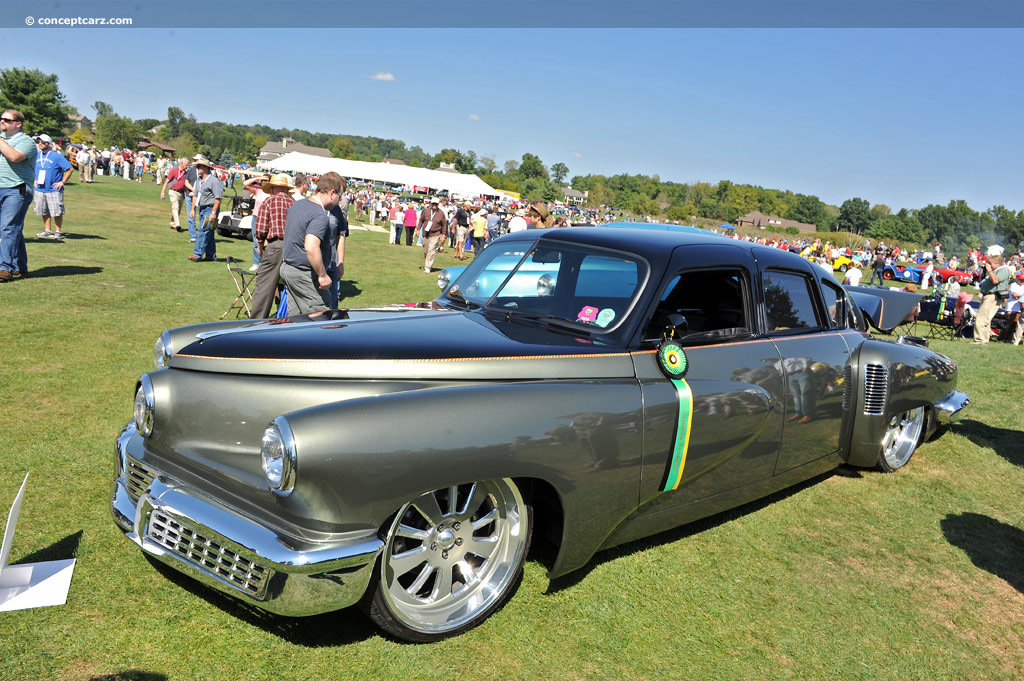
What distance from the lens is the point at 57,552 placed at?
3301mm

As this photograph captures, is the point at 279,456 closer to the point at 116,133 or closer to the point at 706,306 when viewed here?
the point at 706,306

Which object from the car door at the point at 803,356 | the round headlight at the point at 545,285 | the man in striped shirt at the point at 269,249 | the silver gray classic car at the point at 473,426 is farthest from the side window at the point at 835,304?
the man in striped shirt at the point at 269,249

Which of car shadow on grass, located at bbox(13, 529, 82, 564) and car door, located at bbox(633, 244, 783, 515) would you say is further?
car door, located at bbox(633, 244, 783, 515)

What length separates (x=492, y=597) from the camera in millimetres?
3127

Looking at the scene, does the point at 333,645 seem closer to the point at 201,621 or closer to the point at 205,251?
the point at 201,621

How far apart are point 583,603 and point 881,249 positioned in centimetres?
4459

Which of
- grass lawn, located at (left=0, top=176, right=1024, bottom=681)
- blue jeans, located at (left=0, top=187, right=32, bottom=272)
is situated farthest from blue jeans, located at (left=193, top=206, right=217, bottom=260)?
grass lawn, located at (left=0, top=176, right=1024, bottom=681)

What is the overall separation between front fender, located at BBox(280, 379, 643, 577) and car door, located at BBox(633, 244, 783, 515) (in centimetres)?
18

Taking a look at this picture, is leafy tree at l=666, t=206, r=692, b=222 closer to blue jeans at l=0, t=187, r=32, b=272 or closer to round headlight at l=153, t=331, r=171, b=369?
blue jeans at l=0, t=187, r=32, b=272

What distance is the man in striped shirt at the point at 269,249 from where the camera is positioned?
7996 mm

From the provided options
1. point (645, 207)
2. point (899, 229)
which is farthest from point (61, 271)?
point (645, 207)

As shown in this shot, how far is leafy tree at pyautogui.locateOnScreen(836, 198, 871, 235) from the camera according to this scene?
143000 millimetres

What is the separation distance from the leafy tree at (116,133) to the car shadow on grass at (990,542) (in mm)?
126174

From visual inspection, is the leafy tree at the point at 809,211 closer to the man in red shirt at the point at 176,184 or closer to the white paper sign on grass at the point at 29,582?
the man in red shirt at the point at 176,184
